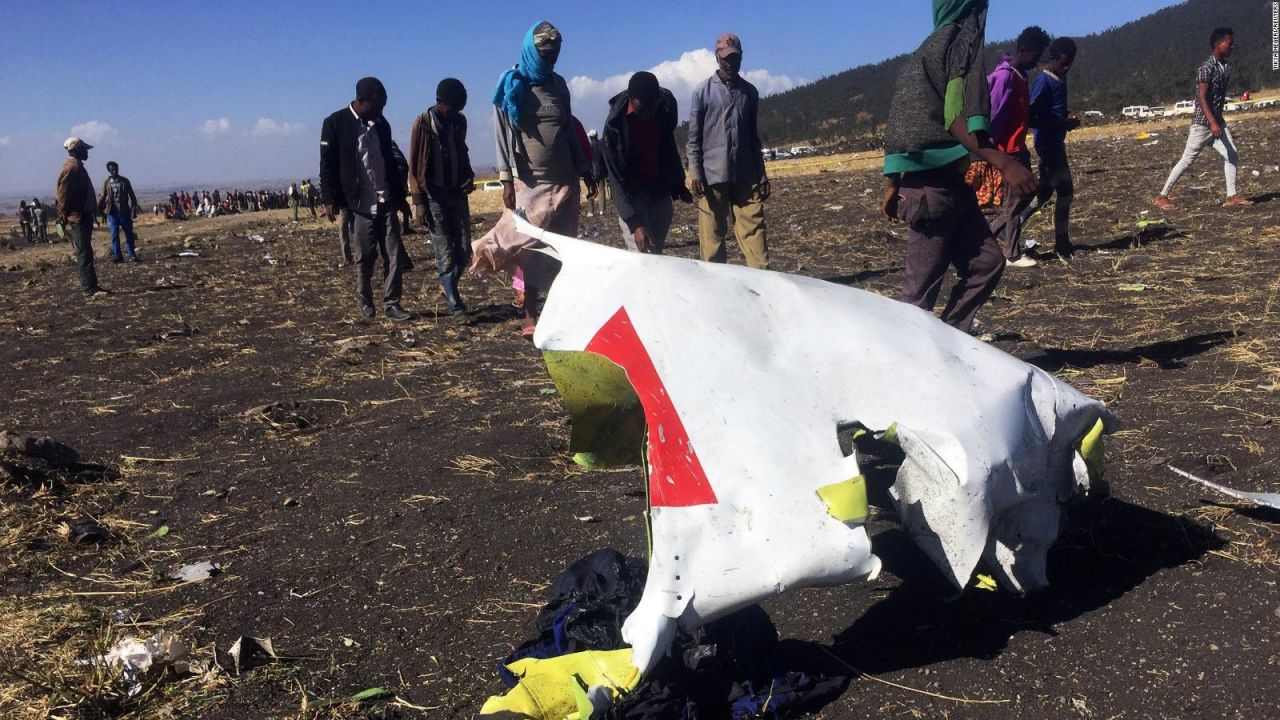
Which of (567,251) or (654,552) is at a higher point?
(567,251)

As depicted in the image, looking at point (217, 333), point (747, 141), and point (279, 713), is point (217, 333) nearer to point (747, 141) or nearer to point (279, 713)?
point (747, 141)

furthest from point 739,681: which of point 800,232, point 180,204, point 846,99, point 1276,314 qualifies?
point 846,99

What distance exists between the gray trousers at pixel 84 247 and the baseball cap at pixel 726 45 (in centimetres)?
762

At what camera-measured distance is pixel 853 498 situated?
193 centimetres

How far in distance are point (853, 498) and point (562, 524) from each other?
1.54 m

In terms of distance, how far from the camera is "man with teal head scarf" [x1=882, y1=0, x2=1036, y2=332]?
3467mm

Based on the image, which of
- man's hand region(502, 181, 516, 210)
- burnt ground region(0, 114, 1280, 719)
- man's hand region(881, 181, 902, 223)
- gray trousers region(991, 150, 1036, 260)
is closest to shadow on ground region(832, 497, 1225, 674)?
burnt ground region(0, 114, 1280, 719)

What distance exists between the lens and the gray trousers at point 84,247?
9.98 m

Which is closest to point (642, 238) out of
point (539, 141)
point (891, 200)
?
point (539, 141)

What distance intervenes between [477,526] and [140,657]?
1144 mm

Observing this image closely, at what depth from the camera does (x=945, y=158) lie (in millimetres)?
3639

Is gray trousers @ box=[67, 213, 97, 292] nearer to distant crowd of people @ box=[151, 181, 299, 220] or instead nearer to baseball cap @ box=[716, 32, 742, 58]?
baseball cap @ box=[716, 32, 742, 58]

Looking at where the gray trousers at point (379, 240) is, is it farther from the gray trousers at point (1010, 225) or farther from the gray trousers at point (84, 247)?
the gray trousers at point (84, 247)

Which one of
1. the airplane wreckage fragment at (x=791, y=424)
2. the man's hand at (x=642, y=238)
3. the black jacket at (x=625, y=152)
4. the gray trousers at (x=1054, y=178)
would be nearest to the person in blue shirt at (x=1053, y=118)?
the gray trousers at (x=1054, y=178)
